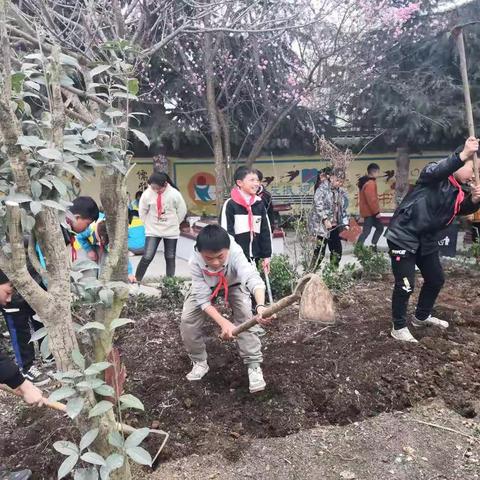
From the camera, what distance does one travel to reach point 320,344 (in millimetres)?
3756

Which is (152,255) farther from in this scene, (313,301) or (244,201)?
(313,301)

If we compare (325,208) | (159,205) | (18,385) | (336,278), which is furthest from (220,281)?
(325,208)

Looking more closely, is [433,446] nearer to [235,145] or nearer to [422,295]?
[422,295]

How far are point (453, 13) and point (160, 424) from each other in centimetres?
930

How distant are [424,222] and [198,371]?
1.95 metres

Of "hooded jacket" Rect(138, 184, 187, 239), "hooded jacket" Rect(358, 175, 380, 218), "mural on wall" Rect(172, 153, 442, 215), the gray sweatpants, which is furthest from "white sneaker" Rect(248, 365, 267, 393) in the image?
"mural on wall" Rect(172, 153, 442, 215)

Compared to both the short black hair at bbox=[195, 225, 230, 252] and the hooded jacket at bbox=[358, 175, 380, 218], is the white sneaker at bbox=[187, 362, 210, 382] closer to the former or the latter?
the short black hair at bbox=[195, 225, 230, 252]

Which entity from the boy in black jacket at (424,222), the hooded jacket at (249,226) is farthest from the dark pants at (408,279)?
the hooded jacket at (249,226)

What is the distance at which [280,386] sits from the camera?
311 centimetres

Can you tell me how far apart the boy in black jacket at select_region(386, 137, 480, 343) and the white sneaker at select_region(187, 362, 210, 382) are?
153cm

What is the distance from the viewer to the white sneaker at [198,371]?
10.6 ft

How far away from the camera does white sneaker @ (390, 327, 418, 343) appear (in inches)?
145

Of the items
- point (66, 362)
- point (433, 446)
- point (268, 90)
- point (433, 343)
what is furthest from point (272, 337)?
point (268, 90)

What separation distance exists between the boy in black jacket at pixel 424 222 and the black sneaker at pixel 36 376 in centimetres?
269
